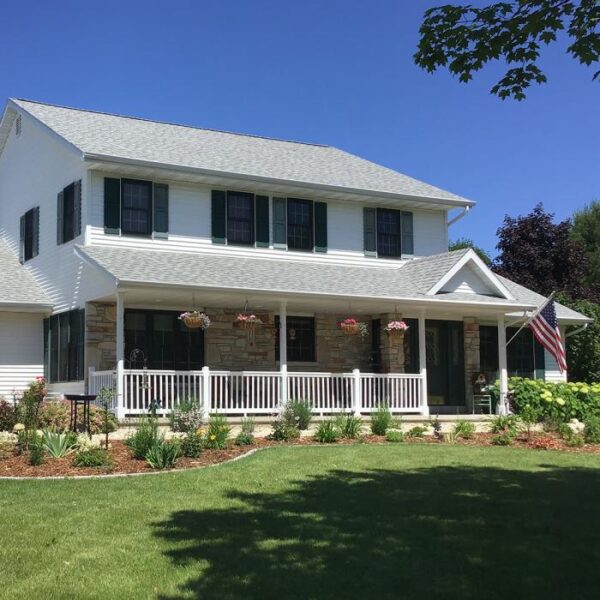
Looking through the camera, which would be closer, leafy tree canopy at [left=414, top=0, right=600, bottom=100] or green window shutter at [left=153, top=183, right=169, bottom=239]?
leafy tree canopy at [left=414, top=0, right=600, bottom=100]

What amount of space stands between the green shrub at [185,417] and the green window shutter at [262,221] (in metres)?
5.40

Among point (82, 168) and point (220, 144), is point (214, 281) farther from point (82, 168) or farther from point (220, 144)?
point (220, 144)

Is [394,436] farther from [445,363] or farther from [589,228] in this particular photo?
[589,228]

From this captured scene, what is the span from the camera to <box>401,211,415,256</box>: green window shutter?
66.9ft

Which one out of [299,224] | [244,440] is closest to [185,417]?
[244,440]

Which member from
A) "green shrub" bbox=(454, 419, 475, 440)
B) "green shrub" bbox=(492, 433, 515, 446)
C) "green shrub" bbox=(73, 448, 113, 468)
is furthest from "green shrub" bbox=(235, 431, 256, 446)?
"green shrub" bbox=(492, 433, 515, 446)

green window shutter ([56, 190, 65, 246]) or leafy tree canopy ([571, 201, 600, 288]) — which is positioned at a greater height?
leafy tree canopy ([571, 201, 600, 288])

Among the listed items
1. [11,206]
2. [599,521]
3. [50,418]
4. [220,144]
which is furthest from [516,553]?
[11,206]

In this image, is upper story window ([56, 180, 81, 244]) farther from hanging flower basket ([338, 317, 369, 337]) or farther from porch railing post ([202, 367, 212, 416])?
hanging flower basket ([338, 317, 369, 337])

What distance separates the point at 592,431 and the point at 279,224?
8225mm

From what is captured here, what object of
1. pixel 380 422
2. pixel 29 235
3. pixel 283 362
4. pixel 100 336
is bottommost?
pixel 380 422

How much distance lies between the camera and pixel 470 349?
19953mm

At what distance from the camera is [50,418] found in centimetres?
1439

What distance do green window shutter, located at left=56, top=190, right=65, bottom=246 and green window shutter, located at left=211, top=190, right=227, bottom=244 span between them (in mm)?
3381
